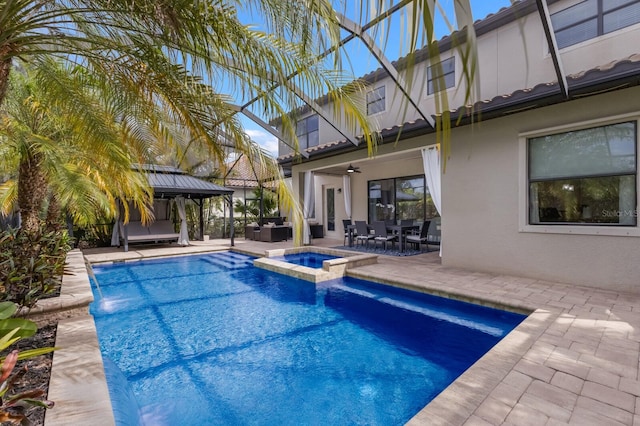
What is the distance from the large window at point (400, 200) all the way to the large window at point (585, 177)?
5440 mm

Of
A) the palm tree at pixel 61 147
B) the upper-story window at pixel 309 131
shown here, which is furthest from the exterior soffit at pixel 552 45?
the upper-story window at pixel 309 131

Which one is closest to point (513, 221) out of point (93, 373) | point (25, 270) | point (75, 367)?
point (93, 373)

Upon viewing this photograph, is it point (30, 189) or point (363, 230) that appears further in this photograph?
point (363, 230)

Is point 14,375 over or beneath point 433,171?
beneath

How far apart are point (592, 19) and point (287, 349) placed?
10.2 m

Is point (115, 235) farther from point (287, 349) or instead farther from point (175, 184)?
point (287, 349)

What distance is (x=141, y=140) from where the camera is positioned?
197 inches

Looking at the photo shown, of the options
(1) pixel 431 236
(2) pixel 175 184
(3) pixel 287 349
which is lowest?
(3) pixel 287 349

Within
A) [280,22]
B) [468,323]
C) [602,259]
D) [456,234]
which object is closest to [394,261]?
[456,234]

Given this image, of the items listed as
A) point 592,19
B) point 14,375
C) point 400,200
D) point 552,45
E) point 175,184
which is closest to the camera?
point 14,375

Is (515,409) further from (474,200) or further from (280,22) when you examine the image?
(474,200)

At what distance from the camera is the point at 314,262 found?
10734 mm

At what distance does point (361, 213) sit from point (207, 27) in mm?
11868

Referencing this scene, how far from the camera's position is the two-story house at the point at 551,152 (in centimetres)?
566
